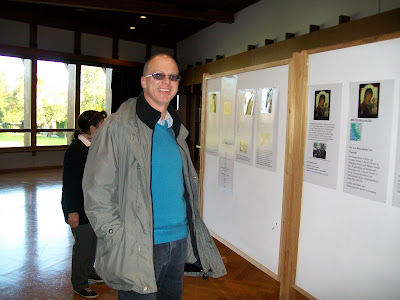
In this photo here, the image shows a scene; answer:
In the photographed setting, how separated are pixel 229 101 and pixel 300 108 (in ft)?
3.47

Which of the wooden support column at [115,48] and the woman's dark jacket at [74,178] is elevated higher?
the wooden support column at [115,48]

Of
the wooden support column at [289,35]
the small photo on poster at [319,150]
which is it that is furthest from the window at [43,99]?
the small photo on poster at [319,150]

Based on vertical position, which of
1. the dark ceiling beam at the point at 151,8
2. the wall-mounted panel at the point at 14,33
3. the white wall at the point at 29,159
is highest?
the dark ceiling beam at the point at 151,8

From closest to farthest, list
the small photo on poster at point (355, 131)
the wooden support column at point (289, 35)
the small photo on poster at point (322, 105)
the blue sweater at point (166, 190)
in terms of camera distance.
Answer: the blue sweater at point (166, 190) → the small photo on poster at point (355, 131) → the small photo on poster at point (322, 105) → the wooden support column at point (289, 35)

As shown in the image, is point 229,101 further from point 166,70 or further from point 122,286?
point 122,286

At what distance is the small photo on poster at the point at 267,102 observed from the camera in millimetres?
2801

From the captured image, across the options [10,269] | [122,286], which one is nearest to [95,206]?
[122,286]

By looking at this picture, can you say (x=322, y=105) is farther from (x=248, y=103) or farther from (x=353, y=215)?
(x=248, y=103)

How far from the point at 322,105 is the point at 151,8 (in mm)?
6548

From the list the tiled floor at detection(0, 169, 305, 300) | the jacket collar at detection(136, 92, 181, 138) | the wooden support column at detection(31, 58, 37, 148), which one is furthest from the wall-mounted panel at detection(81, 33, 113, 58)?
the jacket collar at detection(136, 92, 181, 138)

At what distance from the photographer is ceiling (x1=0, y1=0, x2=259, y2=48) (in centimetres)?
776

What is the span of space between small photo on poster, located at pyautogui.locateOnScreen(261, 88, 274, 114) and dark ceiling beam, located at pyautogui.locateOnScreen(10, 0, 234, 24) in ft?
19.1

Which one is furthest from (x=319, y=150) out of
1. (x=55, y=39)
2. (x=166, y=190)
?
(x=55, y=39)

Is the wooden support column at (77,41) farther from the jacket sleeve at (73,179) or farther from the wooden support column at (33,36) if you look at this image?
the jacket sleeve at (73,179)
